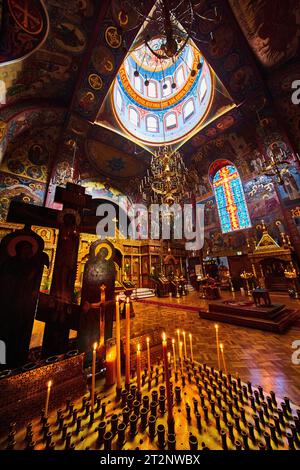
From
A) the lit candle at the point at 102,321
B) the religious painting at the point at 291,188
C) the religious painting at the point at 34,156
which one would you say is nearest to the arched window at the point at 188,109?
the religious painting at the point at 291,188

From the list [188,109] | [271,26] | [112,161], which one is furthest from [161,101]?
[271,26]

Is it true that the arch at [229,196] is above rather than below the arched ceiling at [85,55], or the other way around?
below

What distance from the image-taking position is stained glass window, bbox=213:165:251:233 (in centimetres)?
1182

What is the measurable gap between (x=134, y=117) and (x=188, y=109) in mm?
4729

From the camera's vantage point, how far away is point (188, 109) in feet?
45.5

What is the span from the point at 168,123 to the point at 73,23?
10.6 meters

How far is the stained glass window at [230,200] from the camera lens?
11.8 meters

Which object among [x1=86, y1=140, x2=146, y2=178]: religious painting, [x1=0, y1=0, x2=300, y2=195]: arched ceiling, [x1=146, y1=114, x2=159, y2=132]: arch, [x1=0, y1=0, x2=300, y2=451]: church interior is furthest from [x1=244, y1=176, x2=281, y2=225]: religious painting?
[x1=146, y1=114, x2=159, y2=132]: arch

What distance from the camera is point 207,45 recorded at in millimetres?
8070

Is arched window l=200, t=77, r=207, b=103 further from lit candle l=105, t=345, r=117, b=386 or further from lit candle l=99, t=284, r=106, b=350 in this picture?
lit candle l=105, t=345, r=117, b=386

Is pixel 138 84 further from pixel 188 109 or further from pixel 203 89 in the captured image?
pixel 203 89

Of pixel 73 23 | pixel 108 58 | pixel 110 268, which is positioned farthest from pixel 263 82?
pixel 110 268

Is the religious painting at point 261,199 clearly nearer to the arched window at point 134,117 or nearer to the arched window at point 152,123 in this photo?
the arched window at point 152,123

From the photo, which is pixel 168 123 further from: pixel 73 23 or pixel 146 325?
pixel 146 325
